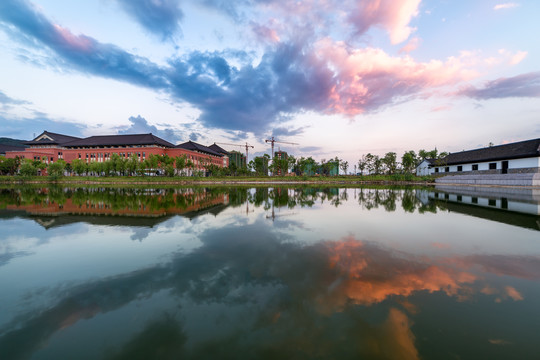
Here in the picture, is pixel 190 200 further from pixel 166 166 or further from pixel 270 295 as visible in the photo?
pixel 166 166

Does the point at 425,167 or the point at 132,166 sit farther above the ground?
the point at 132,166

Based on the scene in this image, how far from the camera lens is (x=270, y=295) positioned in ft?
14.3

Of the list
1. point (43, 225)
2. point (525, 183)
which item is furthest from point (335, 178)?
point (43, 225)

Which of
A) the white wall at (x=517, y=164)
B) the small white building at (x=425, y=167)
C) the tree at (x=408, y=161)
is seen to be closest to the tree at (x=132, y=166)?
the tree at (x=408, y=161)

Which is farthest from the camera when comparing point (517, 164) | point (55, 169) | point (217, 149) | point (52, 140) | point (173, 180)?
→ point (217, 149)

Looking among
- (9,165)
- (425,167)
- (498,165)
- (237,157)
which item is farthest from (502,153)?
(237,157)

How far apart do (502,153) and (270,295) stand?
55991mm

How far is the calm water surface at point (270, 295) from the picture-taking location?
3082 millimetres

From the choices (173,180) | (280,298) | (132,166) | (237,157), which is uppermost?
(237,157)

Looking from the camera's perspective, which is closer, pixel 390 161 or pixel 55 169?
pixel 55 169

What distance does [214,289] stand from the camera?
464 centimetres

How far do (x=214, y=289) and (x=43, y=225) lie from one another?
36.1 feet

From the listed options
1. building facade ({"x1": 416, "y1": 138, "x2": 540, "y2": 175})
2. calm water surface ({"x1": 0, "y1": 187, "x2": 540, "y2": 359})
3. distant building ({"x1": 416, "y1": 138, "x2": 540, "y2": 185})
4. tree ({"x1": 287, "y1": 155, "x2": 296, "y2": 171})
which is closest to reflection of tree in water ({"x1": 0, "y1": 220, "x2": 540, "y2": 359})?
calm water surface ({"x1": 0, "y1": 187, "x2": 540, "y2": 359})

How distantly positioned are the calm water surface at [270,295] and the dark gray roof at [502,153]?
136ft
